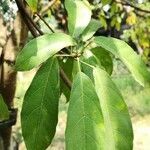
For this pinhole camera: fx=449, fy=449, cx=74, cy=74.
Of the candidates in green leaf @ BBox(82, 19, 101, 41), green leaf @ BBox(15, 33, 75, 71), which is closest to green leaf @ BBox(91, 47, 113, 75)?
green leaf @ BBox(82, 19, 101, 41)

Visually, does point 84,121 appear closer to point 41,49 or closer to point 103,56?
point 41,49

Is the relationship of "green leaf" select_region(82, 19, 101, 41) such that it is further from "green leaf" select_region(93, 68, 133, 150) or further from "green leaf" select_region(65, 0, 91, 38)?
"green leaf" select_region(93, 68, 133, 150)

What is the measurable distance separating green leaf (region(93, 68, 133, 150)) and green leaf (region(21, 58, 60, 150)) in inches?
3.2

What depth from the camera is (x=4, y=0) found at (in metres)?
1.49

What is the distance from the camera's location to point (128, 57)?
778 mm

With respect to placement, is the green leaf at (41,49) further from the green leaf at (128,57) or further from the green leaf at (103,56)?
the green leaf at (103,56)

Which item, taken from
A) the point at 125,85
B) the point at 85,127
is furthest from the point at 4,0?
the point at 125,85

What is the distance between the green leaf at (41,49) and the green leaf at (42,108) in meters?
0.03

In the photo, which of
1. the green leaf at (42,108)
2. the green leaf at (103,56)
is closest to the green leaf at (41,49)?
the green leaf at (42,108)

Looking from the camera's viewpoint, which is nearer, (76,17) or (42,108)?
(42,108)

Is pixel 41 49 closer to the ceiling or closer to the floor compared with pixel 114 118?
closer to the ceiling

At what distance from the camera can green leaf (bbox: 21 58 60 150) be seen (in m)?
0.75

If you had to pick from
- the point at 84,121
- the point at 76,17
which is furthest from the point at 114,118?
the point at 76,17

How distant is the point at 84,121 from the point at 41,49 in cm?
15
